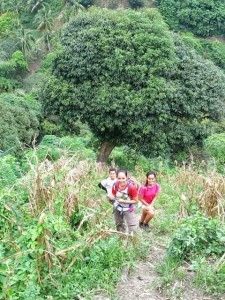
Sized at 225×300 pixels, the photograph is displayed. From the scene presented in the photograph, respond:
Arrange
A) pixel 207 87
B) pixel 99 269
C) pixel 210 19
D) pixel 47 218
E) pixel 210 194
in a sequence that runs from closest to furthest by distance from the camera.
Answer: pixel 47 218, pixel 99 269, pixel 210 194, pixel 207 87, pixel 210 19

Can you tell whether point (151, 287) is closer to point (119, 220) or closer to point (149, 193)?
point (119, 220)

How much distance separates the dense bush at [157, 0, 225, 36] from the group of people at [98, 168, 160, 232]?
40787 mm

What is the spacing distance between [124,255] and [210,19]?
4259 cm

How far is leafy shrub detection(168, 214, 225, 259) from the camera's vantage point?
200 inches

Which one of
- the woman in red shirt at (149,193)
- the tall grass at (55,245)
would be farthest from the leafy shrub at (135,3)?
the tall grass at (55,245)

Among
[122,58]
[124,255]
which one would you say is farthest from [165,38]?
[124,255]

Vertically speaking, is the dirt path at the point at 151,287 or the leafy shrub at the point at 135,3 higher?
the dirt path at the point at 151,287

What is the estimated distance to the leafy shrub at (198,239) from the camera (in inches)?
200

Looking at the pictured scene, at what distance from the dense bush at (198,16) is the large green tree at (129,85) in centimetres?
3199

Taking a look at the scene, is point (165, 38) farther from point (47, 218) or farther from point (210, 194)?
point (47, 218)

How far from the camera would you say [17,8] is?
149 ft

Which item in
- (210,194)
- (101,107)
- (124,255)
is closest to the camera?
(124,255)

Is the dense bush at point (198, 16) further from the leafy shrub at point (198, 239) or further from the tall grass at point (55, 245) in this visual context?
the leafy shrub at point (198, 239)

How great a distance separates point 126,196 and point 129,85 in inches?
306
